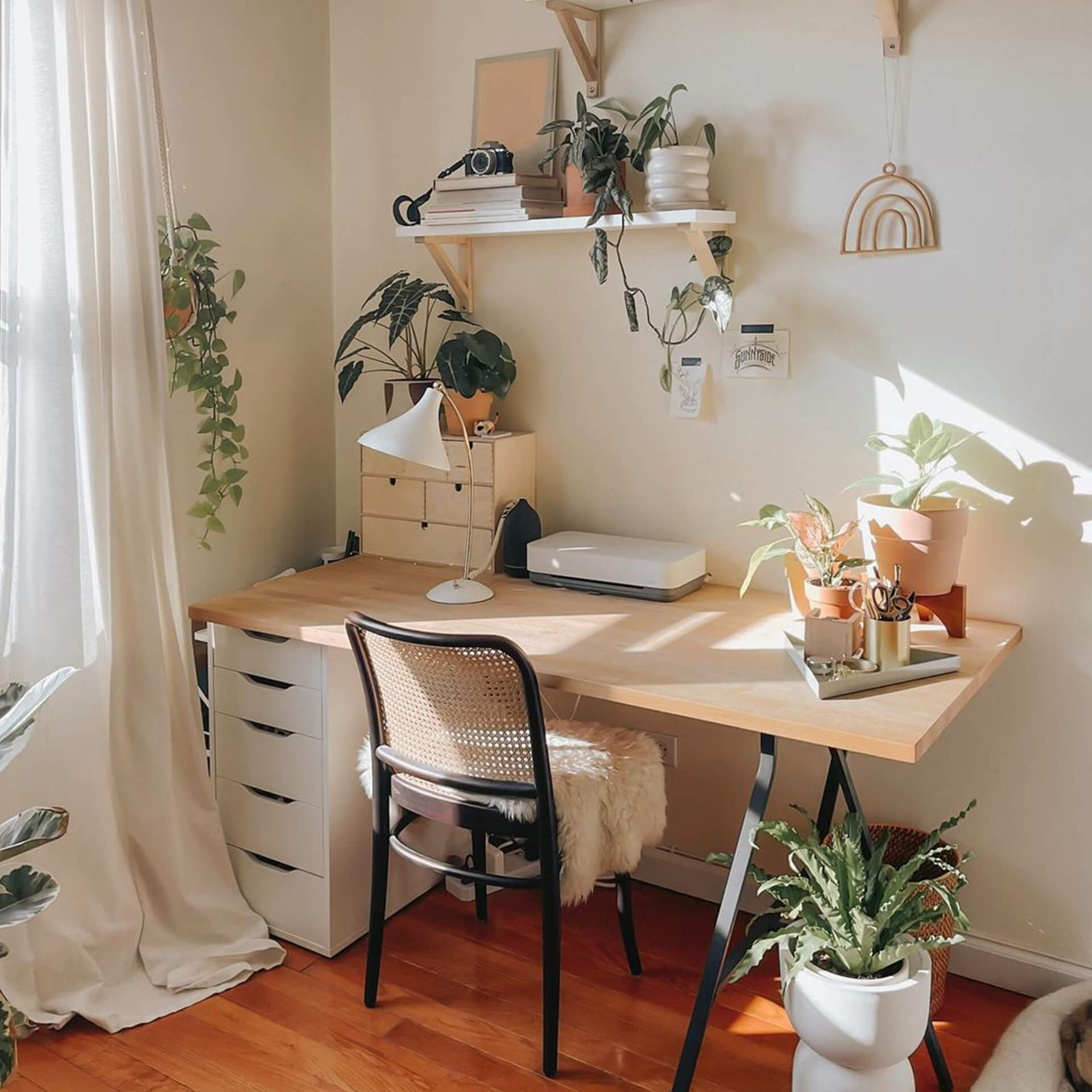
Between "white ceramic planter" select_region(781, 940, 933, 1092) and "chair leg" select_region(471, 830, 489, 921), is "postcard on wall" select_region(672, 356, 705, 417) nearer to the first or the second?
"chair leg" select_region(471, 830, 489, 921)

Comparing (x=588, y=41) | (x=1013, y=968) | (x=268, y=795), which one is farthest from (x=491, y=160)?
(x=1013, y=968)

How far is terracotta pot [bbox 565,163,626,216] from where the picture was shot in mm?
2484

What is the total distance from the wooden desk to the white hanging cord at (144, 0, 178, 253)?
80 cm

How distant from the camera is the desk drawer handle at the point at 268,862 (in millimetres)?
2498

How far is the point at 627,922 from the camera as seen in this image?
237cm

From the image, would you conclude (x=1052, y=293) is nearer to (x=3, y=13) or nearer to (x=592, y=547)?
(x=592, y=547)

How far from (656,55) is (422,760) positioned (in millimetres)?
1558

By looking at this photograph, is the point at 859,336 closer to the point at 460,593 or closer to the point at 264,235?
the point at 460,593

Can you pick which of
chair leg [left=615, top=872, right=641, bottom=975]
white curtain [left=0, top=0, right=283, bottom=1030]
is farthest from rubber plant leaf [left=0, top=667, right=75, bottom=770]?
chair leg [left=615, top=872, right=641, bottom=975]

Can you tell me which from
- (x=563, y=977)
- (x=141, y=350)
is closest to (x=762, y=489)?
(x=563, y=977)

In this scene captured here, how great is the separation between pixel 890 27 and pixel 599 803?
1535 millimetres

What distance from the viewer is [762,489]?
2529 millimetres

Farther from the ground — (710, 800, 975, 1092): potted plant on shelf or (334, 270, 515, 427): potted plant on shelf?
(334, 270, 515, 427): potted plant on shelf

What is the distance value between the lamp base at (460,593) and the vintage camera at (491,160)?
0.90 metres
